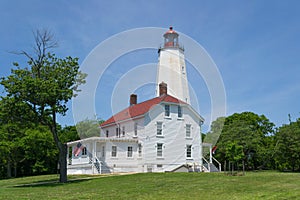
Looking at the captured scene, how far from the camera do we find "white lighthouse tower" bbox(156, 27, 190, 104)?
1483 inches

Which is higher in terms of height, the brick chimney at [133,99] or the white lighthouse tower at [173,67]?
the white lighthouse tower at [173,67]

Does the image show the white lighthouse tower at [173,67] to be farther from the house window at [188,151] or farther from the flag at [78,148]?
the flag at [78,148]

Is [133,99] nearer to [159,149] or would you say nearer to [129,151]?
[129,151]

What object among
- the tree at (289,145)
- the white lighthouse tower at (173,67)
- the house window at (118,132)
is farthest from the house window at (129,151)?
the tree at (289,145)

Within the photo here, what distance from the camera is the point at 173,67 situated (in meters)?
38.9

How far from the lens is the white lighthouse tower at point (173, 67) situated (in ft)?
124

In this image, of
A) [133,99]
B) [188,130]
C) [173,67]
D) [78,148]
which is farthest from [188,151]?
[173,67]

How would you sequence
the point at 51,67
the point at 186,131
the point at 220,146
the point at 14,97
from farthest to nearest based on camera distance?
1. the point at 220,146
2. the point at 186,131
3. the point at 51,67
4. the point at 14,97

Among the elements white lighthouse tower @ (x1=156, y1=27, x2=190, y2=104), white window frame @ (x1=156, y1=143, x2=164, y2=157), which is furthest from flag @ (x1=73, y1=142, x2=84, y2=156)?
white lighthouse tower @ (x1=156, y1=27, x2=190, y2=104)

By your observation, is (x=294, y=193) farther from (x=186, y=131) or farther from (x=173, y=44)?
(x=173, y=44)

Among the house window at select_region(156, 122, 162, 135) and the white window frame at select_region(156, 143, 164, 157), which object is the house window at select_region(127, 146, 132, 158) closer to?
the white window frame at select_region(156, 143, 164, 157)

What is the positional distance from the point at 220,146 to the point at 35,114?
1049 inches

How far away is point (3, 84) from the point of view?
21406 millimetres

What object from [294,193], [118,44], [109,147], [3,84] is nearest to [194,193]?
[294,193]
